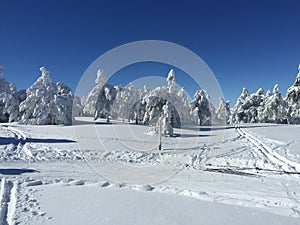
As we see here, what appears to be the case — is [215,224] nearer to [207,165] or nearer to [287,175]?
[287,175]

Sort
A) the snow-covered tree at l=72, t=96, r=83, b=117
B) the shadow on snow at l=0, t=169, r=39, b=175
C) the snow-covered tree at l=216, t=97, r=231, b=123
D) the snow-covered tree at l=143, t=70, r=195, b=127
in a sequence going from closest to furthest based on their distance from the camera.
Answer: the shadow on snow at l=0, t=169, r=39, b=175 → the snow-covered tree at l=143, t=70, r=195, b=127 → the snow-covered tree at l=72, t=96, r=83, b=117 → the snow-covered tree at l=216, t=97, r=231, b=123

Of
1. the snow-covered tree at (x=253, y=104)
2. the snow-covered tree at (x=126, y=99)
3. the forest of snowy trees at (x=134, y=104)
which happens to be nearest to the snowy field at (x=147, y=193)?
the forest of snowy trees at (x=134, y=104)

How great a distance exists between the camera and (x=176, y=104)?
4231 cm

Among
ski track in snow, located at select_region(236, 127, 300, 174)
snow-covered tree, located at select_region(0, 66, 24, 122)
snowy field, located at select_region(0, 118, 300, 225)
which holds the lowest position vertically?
snowy field, located at select_region(0, 118, 300, 225)

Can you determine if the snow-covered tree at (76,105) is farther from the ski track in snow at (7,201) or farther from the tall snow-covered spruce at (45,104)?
the ski track in snow at (7,201)

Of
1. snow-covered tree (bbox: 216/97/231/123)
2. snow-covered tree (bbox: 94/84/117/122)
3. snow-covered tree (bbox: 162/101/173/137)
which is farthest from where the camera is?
snow-covered tree (bbox: 216/97/231/123)

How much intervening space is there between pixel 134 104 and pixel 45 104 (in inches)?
660

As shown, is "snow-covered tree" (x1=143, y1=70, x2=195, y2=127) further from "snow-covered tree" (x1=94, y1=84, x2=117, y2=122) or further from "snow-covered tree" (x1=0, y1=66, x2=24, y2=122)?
"snow-covered tree" (x1=0, y1=66, x2=24, y2=122)

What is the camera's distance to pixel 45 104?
37469 millimetres

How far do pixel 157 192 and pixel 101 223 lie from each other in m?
2.54

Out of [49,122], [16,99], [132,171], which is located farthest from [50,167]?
[16,99]

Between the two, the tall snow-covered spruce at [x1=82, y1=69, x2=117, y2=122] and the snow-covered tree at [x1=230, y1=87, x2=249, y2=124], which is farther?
the snow-covered tree at [x1=230, y1=87, x2=249, y2=124]

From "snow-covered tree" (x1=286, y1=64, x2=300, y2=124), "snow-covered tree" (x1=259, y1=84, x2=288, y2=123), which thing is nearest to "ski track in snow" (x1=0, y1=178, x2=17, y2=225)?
"snow-covered tree" (x1=286, y1=64, x2=300, y2=124)

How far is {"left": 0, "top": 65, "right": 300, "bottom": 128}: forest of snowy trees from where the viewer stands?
123 ft
